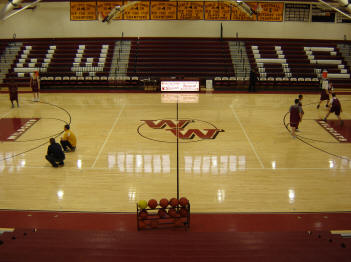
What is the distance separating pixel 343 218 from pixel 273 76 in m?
14.7

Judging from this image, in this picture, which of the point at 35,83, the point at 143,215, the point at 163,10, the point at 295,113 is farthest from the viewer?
the point at 163,10

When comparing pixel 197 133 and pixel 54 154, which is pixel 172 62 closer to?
pixel 197 133

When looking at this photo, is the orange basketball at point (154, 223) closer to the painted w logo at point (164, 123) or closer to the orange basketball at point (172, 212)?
the orange basketball at point (172, 212)

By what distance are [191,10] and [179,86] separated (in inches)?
261

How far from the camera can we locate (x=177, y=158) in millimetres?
9867

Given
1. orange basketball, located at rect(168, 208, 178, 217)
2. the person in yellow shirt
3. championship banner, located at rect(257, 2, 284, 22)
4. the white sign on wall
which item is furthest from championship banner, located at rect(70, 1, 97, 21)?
orange basketball, located at rect(168, 208, 178, 217)

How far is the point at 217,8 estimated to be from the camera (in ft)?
74.1

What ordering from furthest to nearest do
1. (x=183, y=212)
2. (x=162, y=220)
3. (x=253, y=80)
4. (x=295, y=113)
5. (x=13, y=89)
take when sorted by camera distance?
(x=253, y=80) → (x=13, y=89) → (x=295, y=113) → (x=162, y=220) → (x=183, y=212)

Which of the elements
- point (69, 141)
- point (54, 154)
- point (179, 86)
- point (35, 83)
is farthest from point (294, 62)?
point (54, 154)

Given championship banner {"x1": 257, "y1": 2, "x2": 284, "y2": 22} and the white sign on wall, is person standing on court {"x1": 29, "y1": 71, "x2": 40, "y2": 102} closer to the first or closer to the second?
the white sign on wall

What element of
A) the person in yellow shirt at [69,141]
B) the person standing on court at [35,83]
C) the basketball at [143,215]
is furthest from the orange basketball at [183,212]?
the person standing on court at [35,83]

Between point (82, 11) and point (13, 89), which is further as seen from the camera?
point (82, 11)

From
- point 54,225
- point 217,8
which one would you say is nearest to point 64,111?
point 54,225

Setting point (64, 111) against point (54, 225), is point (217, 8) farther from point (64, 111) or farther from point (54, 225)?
point (54, 225)
